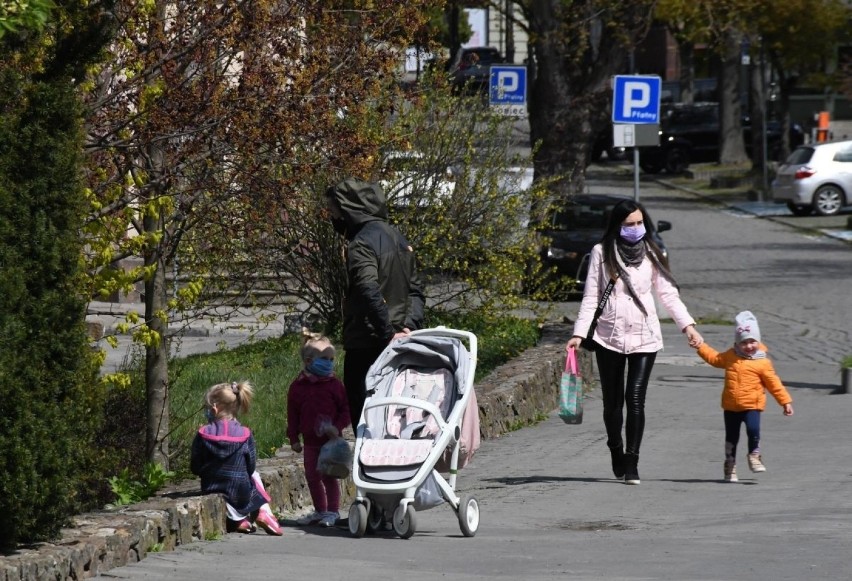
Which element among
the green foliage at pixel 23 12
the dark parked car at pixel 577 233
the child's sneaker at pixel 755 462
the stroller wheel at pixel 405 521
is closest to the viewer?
the green foliage at pixel 23 12

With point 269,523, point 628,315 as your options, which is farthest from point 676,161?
point 269,523

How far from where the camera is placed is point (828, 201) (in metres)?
38.9

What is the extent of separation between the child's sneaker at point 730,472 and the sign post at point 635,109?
430 inches

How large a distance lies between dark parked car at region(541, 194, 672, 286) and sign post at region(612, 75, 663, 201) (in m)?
2.88

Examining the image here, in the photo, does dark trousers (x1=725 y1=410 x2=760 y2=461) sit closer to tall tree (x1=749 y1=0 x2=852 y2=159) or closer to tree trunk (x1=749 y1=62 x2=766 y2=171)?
tall tree (x1=749 y1=0 x2=852 y2=159)

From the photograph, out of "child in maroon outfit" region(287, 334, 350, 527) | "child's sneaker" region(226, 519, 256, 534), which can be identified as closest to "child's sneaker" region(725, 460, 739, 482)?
"child in maroon outfit" region(287, 334, 350, 527)

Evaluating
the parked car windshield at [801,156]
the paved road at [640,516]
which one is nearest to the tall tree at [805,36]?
the parked car windshield at [801,156]

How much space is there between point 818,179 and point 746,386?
29360 millimetres

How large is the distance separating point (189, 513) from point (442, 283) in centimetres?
883

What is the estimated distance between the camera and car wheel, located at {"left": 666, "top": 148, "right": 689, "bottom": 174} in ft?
171

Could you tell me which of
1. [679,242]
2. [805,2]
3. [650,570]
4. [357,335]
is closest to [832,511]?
[650,570]

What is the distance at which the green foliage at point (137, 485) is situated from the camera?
855cm

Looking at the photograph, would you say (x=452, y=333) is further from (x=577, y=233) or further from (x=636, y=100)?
(x=577, y=233)

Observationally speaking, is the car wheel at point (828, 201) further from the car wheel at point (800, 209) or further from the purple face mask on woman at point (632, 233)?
the purple face mask on woman at point (632, 233)
